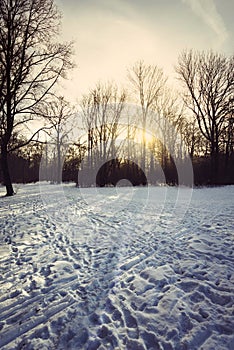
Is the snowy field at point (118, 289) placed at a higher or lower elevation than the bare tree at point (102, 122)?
lower

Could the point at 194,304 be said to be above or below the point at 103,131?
below

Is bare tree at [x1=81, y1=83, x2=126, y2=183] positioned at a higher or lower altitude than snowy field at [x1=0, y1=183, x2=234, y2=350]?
higher

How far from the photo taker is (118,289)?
3656 millimetres

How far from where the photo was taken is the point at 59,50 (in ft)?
49.9

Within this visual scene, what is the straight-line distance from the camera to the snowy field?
8.66 ft

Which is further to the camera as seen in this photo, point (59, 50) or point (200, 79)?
point (200, 79)

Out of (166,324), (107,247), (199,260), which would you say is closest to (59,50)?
(107,247)

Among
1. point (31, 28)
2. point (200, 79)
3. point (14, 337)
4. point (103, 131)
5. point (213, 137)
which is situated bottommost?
point (14, 337)

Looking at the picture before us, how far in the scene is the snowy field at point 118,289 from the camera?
2639 mm

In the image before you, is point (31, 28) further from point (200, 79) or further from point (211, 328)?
point (200, 79)

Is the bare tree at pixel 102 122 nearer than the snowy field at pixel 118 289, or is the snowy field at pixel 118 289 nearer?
the snowy field at pixel 118 289

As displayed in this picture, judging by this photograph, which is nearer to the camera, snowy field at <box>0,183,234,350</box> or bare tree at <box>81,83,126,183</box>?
snowy field at <box>0,183,234,350</box>

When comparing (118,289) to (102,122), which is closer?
(118,289)

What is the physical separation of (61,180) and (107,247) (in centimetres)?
3869
